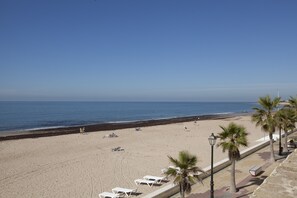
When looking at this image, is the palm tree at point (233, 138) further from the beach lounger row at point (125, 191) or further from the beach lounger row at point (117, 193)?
the beach lounger row at point (117, 193)

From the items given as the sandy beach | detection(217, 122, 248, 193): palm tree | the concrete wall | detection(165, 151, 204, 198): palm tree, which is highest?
detection(217, 122, 248, 193): palm tree

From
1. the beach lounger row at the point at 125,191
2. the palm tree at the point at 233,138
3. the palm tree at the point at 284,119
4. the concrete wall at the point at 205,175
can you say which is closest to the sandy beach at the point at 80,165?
the beach lounger row at the point at 125,191

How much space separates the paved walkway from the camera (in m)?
14.9

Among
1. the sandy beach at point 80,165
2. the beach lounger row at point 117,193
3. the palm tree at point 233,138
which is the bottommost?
the sandy beach at point 80,165

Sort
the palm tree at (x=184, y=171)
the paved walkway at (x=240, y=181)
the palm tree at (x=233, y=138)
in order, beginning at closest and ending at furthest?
the palm tree at (x=184, y=171) < the palm tree at (x=233, y=138) < the paved walkway at (x=240, y=181)

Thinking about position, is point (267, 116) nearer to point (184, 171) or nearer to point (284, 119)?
point (284, 119)

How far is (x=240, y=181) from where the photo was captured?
1692cm

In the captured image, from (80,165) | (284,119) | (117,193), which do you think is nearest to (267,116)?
(284,119)

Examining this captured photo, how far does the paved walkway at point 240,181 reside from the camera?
585 inches

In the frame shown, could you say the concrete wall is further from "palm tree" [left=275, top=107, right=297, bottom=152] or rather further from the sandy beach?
"palm tree" [left=275, top=107, right=297, bottom=152]

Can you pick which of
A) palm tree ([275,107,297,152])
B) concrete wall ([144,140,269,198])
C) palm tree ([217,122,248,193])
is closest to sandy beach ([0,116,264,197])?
concrete wall ([144,140,269,198])

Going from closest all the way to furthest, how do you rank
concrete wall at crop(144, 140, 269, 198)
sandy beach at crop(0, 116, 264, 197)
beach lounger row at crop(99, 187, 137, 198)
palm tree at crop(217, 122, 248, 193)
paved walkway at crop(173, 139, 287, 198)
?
1. concrete wall at crop(144, 140, 269, 198)
2. palm tree at crop(217, 122, 248, 193)
3. paved walkway at crop(173, 139, 287, 198)
4. beach lounger row at crop(99, 187, 137, 198)
5. sandy beach at crop(0, 116, 264, 197)

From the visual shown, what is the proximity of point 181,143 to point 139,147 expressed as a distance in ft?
18.0

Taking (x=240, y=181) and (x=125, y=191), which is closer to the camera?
→ (x=125, y=191)
